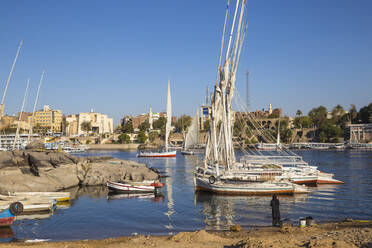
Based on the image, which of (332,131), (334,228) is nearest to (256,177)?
(334,228)

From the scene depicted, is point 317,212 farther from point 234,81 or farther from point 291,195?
point 234,81

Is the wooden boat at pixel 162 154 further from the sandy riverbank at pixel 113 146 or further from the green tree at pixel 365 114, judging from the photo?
the green tree at pixel 365 114

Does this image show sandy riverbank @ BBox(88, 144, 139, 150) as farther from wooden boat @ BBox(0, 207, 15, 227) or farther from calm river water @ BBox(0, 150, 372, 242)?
wooden boat @ BBox(0, 207, 15, 227)

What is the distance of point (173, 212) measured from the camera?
29781 mm

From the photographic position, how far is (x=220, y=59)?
122ft

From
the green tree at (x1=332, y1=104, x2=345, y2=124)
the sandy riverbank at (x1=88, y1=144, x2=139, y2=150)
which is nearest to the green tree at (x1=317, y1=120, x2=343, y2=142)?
the green tree at (x1=332, y1=104, x2=345, y2=124)

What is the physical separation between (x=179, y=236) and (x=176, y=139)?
172 metres

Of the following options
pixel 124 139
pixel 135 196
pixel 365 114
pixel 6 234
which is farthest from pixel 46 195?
pixel 365 114

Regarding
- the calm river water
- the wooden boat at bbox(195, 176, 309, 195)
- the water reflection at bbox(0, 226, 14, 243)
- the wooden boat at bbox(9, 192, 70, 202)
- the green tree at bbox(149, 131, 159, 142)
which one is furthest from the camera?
the green tree at bbox(149, 131, 159, 142)

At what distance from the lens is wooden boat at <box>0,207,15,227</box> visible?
24125mm

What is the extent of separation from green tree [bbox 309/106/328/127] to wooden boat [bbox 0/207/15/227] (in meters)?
180

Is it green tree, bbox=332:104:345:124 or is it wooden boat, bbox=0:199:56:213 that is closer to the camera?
wooden boat, bbox=0:199:56:213

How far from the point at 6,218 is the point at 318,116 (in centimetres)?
18288

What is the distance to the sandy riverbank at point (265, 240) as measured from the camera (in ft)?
47.2
